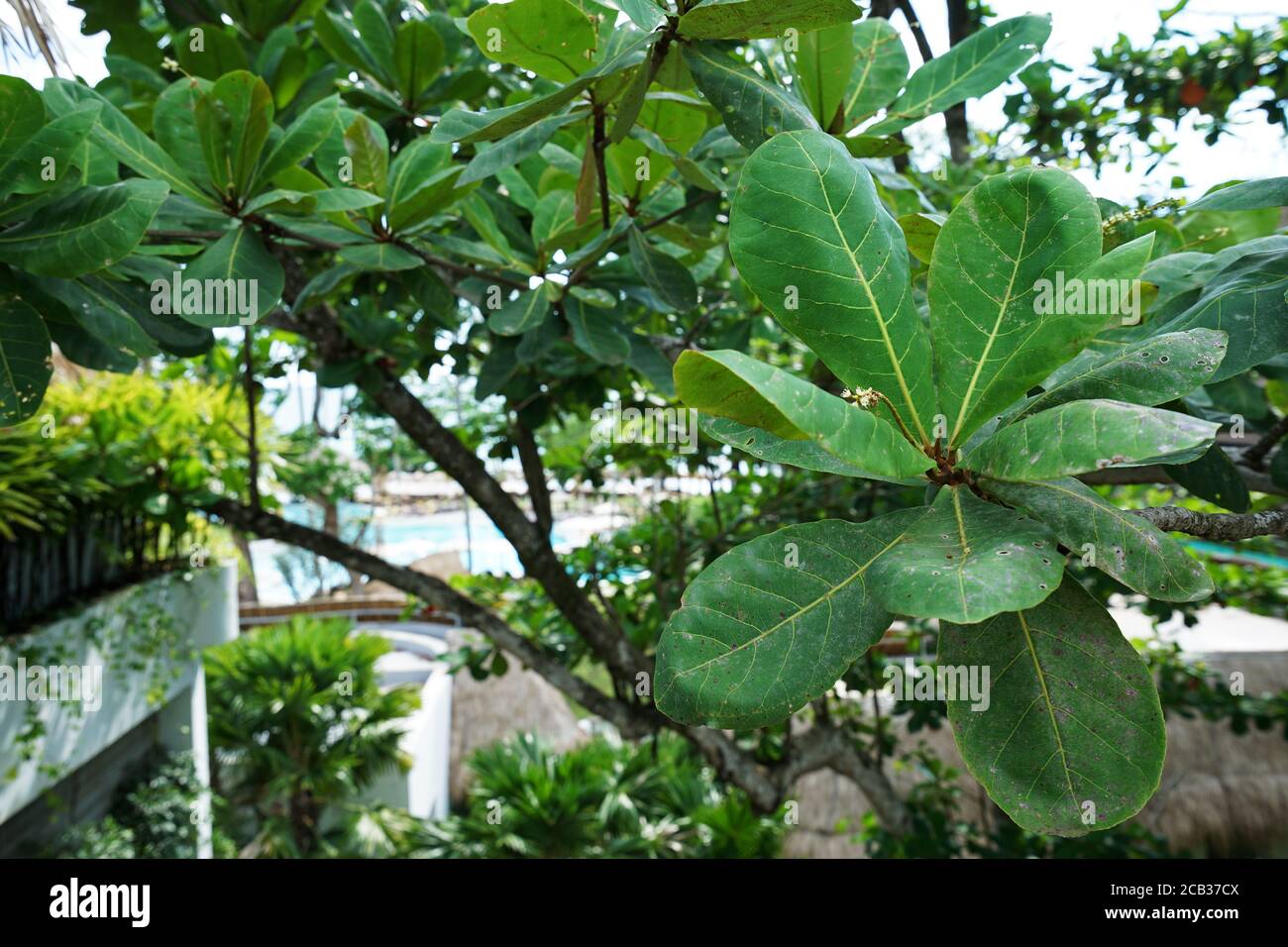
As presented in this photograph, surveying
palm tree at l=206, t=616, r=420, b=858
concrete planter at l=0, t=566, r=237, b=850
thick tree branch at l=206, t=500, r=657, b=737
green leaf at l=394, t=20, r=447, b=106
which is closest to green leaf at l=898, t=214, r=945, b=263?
green leaf at l=394, t=20, r=447, b=106

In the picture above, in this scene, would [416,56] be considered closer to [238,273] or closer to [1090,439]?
[238,273]

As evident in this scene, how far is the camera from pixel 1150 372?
53cm

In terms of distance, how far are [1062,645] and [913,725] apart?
77.2 inches

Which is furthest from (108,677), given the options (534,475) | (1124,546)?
(1124,546)

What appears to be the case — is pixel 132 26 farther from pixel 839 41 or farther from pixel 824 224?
pixel 824 224

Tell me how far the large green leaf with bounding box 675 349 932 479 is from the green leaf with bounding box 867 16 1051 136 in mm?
625

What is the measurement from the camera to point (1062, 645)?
19.8 inches

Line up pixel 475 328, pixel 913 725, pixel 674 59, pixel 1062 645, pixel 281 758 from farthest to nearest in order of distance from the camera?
pixel 281 758 < pixel 913 725 < pixel 475 328 < pixel 674 59 < pixel 1062 645

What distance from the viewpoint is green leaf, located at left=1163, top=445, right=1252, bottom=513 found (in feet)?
2.68

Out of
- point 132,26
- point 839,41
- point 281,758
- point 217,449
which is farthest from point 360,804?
point 839,41

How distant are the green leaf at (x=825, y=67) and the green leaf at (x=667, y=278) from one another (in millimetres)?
225

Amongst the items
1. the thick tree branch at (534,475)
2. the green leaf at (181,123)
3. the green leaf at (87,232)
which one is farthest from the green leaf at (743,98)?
the thick tree branch at (534,475)

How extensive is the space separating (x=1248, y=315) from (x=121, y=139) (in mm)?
1073

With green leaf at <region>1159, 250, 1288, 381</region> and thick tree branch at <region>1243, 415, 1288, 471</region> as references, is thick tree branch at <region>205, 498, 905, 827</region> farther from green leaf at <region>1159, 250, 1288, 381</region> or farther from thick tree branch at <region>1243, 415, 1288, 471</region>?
green leaf at <region>1159, 250, 1288, 381</region>
